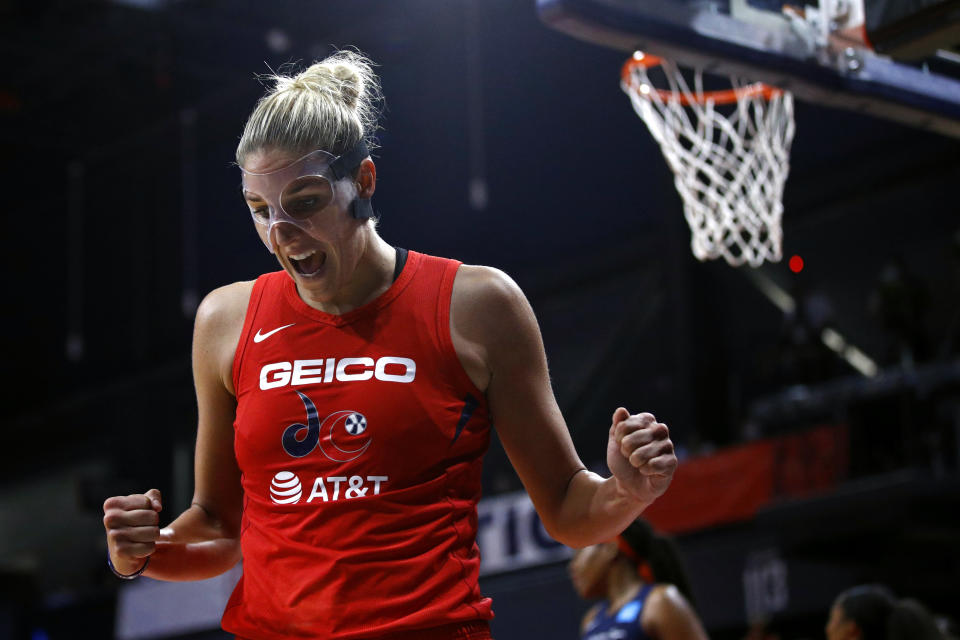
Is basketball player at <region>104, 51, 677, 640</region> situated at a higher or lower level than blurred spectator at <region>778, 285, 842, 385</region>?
higher

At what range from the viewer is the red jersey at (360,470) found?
200 cm

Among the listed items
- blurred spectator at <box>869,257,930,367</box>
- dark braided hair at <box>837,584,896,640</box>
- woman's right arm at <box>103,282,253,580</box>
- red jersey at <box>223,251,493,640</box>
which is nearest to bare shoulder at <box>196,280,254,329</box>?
woman's right arm at <box>103,282,253,580</box>

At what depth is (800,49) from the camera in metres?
4.85

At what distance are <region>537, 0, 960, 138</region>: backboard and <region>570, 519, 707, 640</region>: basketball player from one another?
1.80m

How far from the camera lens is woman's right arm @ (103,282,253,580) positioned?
2311 millimetres

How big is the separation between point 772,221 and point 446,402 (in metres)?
4.81

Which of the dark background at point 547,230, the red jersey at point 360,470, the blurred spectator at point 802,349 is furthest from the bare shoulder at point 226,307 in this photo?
the blurred spectator at point 802,349

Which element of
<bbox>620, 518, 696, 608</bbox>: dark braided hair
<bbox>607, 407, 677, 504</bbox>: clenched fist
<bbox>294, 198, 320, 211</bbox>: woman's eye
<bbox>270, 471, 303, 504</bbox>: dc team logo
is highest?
<bbox>294, 198, 320, 211</bbox>: woman's eye

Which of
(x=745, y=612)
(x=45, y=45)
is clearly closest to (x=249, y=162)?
(x=745, y=612)

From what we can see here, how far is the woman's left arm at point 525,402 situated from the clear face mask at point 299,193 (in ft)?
0.92

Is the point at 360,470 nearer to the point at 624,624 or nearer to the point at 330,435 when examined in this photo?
the point at 330,435

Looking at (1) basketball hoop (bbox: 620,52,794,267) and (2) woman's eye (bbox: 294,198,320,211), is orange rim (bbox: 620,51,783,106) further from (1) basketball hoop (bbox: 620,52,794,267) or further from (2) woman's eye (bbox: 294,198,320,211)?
(2) woman's eye (bbox: 294,198,320,211)

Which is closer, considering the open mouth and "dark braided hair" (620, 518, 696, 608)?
the open mouth

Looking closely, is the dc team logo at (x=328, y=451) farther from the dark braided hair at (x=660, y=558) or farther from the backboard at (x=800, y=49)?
the dark braided hair at (x=660, y=558)
